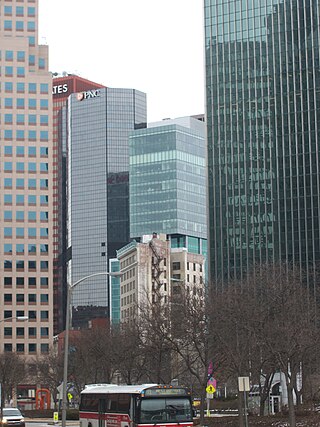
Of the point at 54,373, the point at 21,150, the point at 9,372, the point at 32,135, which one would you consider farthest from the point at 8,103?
the point at 9,372

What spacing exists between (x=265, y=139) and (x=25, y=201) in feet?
137

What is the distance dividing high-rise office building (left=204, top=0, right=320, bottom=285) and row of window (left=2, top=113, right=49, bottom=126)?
2843 cm

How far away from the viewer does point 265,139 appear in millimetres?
154000

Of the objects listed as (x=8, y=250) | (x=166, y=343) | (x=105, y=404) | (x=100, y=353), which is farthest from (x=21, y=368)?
(x=105, y=404)

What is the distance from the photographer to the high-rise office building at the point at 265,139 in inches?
5935

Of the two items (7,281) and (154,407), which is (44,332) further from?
(154,407)

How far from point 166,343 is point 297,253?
8504 cm

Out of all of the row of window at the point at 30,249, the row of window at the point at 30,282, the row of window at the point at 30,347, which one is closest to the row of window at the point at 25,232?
the row of window at the point at 30,249

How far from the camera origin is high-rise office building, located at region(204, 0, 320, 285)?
15075cm

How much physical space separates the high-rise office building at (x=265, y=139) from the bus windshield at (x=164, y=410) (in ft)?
363

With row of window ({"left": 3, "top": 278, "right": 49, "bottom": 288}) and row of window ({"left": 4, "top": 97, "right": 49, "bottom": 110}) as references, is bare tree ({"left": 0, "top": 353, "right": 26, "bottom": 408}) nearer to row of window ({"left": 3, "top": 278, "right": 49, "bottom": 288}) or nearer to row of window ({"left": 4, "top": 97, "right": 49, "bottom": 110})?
row of window ({"left": 3, "top": 278, "right": 49, "bottom": 288})

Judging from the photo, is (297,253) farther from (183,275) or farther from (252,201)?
(183,275)

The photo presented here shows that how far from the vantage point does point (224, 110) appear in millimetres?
158250

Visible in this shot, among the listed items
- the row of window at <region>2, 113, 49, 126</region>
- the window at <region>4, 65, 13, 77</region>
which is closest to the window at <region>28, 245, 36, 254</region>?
the row of window at <region>2, 113, 49, 126</region>
